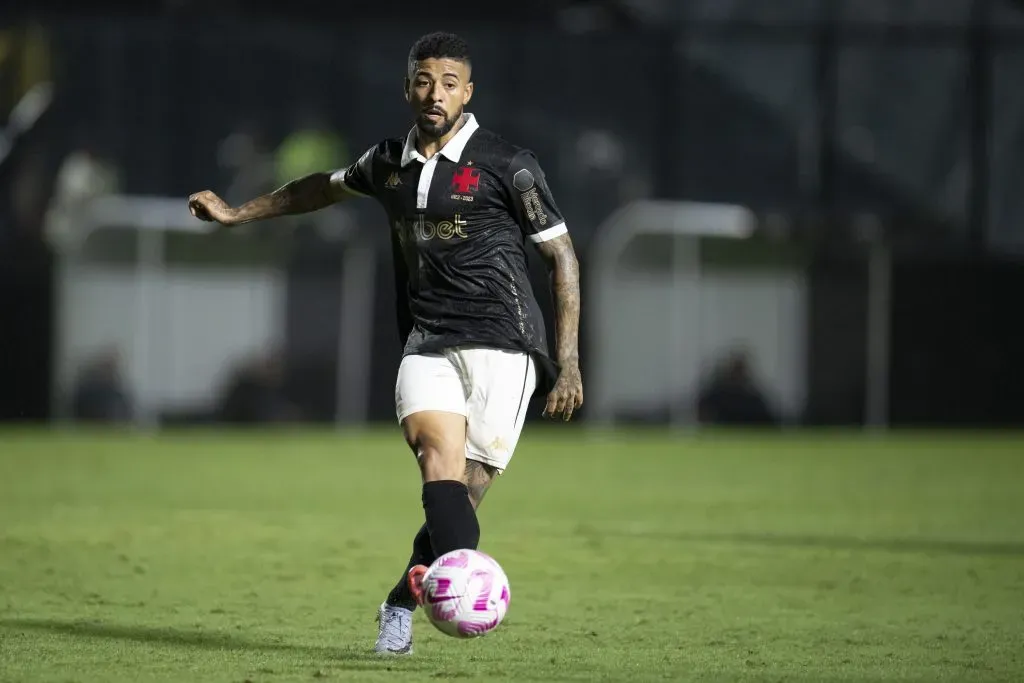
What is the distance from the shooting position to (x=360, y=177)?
6996 millimetres

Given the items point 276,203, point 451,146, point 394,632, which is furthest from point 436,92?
point 394,632

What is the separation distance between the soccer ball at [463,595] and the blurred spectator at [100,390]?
1607cm

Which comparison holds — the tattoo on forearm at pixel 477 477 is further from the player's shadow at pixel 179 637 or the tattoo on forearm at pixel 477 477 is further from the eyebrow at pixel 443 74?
the eyebrow at pixel 443 74

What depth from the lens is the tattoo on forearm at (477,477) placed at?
676 cm

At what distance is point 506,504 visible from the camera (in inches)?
556

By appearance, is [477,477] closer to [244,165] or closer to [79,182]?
[79,182]

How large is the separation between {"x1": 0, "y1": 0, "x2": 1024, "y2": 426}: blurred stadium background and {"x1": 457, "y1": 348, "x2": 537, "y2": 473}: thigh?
51.4 feet

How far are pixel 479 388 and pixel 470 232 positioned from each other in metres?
0.57

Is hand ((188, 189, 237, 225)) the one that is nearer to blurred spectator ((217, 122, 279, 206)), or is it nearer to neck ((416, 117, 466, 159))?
neck ((416, 117, 466, 159))

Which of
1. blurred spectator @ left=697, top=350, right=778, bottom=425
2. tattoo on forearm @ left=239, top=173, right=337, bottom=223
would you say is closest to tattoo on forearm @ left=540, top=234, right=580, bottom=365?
tattoo on forearm @ left=239, top=173, right=337, bottom=223

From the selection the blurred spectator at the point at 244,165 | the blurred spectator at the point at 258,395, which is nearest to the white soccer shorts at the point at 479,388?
the blurred spectator at the point at 258,395

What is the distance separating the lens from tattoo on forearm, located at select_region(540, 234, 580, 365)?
677 centimetres

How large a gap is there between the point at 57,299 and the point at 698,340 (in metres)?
7.74

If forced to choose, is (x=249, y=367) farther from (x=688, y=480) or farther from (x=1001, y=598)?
→ (x=1001, y=598)
